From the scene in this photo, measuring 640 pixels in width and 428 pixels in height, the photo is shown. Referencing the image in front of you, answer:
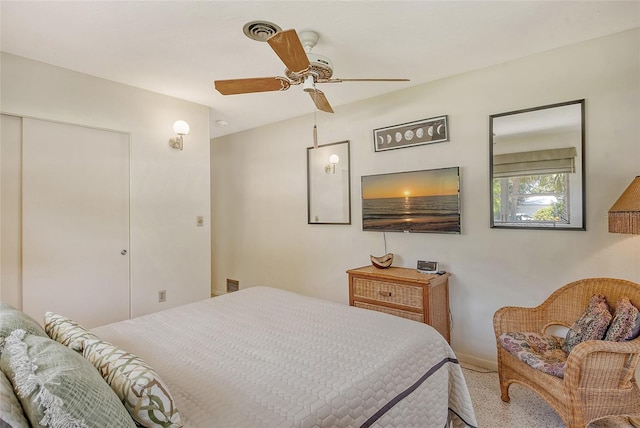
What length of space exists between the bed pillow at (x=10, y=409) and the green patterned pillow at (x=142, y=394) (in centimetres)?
23

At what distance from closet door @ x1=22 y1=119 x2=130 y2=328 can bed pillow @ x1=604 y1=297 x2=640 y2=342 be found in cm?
365

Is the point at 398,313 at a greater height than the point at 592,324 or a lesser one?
lesser

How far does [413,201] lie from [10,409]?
2.89m

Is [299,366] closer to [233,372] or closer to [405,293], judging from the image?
[233,372]

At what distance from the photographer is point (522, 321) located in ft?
7.35

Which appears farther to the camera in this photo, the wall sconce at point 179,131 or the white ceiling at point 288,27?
the wall sconce at point 179,131

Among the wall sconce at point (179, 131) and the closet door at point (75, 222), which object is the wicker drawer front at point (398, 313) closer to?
the closet door at point (75, 222)

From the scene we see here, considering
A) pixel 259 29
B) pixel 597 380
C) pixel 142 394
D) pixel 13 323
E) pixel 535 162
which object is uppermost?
pixel 259 29

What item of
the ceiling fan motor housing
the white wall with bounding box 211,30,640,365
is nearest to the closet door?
the white wall with bounding box 211,30,640,365

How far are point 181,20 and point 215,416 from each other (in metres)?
2.18

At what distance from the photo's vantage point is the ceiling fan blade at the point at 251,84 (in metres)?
2.01

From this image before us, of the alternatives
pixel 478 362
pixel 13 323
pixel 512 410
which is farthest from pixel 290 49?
pixel 478 362

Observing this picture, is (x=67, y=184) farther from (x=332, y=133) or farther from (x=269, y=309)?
(x=332, y=133)

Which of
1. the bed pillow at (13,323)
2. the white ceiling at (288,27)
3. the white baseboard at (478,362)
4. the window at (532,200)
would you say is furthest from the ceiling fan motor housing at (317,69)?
the white baseboard at (478,362)
